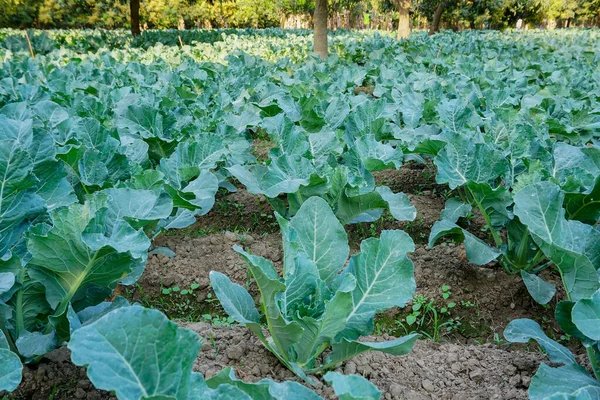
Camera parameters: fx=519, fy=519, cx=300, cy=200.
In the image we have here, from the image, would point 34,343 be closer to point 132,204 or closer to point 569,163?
point 132,204

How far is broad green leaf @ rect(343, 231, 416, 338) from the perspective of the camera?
69.0 inches

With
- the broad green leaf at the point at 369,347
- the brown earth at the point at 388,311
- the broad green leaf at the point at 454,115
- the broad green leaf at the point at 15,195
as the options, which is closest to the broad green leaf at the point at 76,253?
the broad green leaf at the point at 15,195

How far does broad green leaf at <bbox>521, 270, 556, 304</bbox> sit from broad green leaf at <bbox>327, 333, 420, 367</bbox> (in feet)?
3.36

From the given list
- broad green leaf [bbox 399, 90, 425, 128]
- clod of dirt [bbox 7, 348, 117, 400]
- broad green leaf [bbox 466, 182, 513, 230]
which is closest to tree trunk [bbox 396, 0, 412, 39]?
broad green leaf [bbox 399, 90, 425, 128]

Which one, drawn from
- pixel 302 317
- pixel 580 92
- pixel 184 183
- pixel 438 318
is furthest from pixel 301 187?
pixel 580 92

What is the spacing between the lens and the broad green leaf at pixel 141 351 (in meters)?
1.05

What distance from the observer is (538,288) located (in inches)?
96.2

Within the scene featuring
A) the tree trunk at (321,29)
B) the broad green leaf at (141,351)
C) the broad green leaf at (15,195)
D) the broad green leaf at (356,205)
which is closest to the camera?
the broad green leaf at (141,351)

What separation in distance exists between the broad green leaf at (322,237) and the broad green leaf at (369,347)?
0.27 m

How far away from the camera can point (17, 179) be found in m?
1.81

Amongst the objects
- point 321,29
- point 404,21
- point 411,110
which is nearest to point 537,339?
point 411,110

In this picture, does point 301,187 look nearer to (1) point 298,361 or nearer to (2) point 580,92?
(1) point 298,361

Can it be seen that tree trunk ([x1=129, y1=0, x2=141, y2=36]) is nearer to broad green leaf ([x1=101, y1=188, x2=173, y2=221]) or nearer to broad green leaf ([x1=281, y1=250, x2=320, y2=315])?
broad green leaf ([x1=101, y1=188, x2=173, y2=221])

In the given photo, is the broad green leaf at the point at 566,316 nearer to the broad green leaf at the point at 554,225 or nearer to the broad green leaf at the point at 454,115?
the broad green leaf at the point at 554,225
